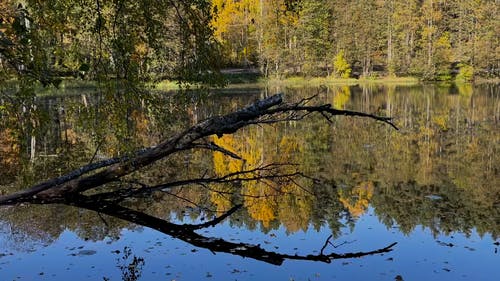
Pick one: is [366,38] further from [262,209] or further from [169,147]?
[169,147]

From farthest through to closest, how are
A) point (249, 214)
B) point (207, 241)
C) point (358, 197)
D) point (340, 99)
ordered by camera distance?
point (340, 99), point (358, 197), point (249, 214), point (207, 241)

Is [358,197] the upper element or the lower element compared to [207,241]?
lower

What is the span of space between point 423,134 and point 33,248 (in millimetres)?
17561

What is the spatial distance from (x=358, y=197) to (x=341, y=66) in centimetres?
5572

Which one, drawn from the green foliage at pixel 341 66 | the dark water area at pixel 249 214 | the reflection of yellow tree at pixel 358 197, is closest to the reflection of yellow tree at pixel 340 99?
the dark water area at pixel 249 214

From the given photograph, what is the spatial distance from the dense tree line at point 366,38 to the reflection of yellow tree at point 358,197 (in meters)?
51.7

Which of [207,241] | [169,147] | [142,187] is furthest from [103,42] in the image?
[207,241]

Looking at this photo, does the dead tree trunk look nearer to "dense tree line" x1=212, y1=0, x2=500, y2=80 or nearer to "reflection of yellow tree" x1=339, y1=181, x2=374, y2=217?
"reflection of yellow tree" x1=339, y1=181, x2=374, y2=217

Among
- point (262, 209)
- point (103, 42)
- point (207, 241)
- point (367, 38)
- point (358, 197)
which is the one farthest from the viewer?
point (367, 38)

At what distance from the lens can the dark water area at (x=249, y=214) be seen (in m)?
5.19

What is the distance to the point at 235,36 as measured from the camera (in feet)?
225

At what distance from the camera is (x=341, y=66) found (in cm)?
6644

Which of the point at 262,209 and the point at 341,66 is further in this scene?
the point at 341,66

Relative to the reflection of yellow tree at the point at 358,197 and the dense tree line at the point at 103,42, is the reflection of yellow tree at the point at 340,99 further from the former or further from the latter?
the dense tree line at the point at 103,42
